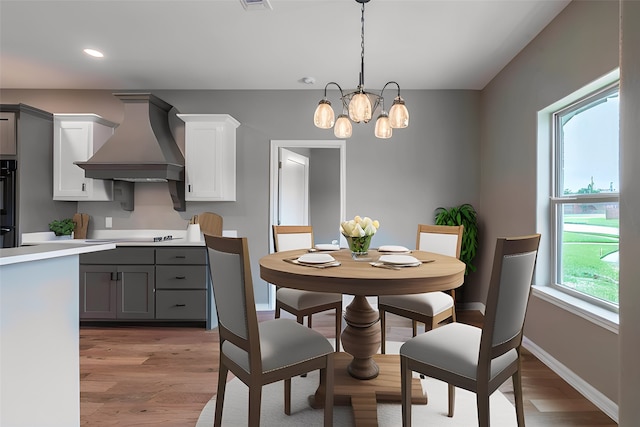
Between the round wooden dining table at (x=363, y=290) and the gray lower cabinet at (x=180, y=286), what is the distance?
1.54 metres

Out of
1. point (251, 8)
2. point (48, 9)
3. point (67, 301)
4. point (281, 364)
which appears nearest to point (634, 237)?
point (281, 364)

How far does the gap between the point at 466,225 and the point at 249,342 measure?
3.13 meters

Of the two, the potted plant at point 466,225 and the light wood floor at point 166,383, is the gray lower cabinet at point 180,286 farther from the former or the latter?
the potted plant at point 466,225

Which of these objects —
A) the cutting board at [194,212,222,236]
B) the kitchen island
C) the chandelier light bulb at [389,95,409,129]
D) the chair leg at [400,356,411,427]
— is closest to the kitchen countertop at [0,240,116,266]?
the kitchen island

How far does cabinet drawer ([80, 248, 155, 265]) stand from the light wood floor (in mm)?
652

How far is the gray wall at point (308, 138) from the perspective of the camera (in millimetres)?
4047

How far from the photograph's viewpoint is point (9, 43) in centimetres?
297

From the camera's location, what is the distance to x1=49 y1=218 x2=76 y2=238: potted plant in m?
3.80

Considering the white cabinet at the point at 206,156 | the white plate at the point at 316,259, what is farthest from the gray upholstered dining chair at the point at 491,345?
the white cabinet at the point at 206,156

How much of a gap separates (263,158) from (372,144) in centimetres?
129

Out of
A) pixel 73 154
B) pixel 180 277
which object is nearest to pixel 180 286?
pixel 180 277

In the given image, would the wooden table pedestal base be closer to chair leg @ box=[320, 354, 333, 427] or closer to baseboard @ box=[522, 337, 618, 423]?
chair leg @ box=[320, 354, 333, 427]

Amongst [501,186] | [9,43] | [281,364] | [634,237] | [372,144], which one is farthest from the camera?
[372,144]

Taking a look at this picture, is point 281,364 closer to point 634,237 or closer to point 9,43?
point 634,237
